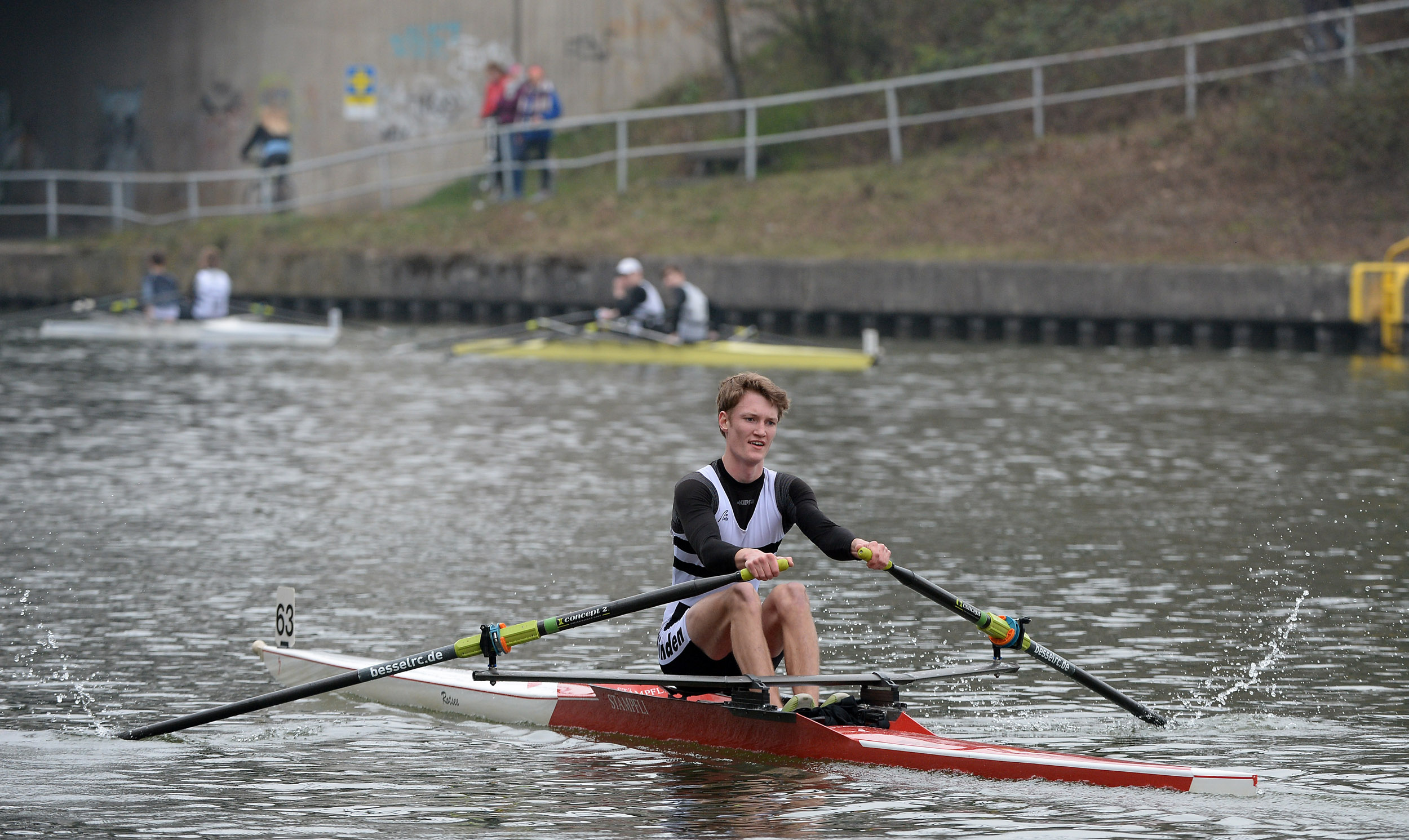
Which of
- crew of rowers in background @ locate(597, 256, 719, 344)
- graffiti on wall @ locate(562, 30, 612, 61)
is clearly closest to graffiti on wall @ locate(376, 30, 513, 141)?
graffiti on wall @ locate(562, 30, 612, 61)

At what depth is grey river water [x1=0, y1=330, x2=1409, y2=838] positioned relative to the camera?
646 centimetres

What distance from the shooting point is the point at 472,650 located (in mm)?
7227

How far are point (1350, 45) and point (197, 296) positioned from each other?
15.8 meters

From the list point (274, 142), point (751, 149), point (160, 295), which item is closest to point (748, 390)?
point (160, 295)

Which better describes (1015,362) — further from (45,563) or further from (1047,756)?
(1047,756)

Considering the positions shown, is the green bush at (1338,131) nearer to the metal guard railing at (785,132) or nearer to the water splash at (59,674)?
the metal guard railing at (785,132)

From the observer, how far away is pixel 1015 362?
21672 millimetres

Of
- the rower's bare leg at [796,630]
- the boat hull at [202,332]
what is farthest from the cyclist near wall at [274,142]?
the rower's bare leg at [796,630]

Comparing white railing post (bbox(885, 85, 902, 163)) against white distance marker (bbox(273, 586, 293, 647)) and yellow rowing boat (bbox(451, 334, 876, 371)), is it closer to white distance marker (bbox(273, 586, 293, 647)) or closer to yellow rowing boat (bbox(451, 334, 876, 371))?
yellow rowing boat (bbox(451, 334, 876, 371))

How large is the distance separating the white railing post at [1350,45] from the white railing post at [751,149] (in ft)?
27.7

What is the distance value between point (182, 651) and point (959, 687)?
3.59 m

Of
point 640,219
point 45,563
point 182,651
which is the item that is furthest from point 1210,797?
point 640,219

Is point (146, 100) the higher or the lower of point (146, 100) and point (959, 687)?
the higher

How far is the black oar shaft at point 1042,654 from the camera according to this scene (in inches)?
280
